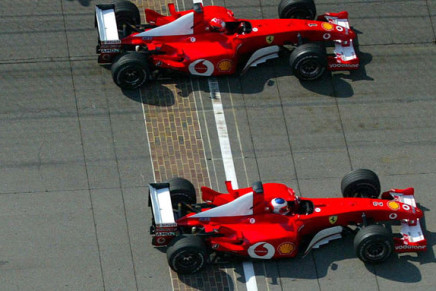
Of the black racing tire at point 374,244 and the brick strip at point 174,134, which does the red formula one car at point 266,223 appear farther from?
the brick strip at point 174,134

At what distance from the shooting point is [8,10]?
30516mm

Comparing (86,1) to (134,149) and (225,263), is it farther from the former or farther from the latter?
(225,263)

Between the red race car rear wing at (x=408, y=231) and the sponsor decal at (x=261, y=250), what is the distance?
2780 mm

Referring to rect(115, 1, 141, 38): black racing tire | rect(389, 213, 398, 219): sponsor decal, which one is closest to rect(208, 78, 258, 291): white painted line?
rect(115, 1, 141, 38): black racing tire

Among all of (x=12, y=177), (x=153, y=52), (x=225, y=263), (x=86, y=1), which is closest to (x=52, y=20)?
(x=86, y=1)

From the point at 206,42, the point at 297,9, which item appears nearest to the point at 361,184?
the point at 206,42

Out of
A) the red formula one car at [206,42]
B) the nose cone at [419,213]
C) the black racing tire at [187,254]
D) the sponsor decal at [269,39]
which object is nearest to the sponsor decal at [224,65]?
the red formula one car at [206,42]

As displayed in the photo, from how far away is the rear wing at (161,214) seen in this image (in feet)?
84.4

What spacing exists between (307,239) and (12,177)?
6.74 metres

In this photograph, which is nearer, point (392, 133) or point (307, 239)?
point (307, 239)

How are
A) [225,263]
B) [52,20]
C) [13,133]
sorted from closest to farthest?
[225,263] < [13,133] < [52,20]

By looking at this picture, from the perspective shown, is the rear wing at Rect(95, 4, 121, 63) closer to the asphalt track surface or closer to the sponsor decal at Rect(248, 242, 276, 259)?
the asphalt track surface

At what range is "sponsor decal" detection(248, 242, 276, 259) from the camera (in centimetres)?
2584

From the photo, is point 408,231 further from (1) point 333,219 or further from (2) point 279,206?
(2) point 279,206
